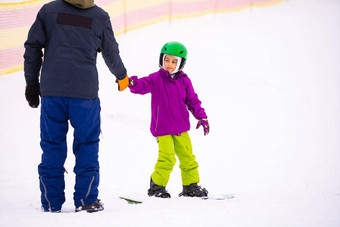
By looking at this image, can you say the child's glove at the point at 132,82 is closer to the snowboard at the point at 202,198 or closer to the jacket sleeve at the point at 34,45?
the jacket sleeve at the point at 34,45

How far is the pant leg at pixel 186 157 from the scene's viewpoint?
4.46m

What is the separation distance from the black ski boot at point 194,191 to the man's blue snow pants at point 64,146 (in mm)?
1275

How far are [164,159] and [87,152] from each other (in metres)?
1.06

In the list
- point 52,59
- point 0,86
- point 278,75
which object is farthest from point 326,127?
point 0,86

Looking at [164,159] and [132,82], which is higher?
[132,82]

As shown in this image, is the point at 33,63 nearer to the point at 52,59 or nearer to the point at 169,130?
the point at 52,59

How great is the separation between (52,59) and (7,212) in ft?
4.73

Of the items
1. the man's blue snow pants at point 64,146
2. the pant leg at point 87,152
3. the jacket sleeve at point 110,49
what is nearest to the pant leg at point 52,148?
the man's blue snow pants at point 64,146

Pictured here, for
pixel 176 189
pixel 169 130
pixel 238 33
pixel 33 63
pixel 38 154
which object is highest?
pixel 238 33

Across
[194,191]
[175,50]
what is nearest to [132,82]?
[175,50]

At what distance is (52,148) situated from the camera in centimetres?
355

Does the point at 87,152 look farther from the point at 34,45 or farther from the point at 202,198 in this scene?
the point at 202,198

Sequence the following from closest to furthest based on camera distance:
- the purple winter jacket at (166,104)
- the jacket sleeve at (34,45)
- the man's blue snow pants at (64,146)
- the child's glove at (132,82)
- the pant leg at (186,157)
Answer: the jacket sleeve at (34,45) < the man's blue snow pants at (64,146) < the child's glove at (132,82) < the purple winter jacket at (166,104) < the pant leg at (186,157)

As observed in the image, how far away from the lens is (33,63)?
3.50 m
